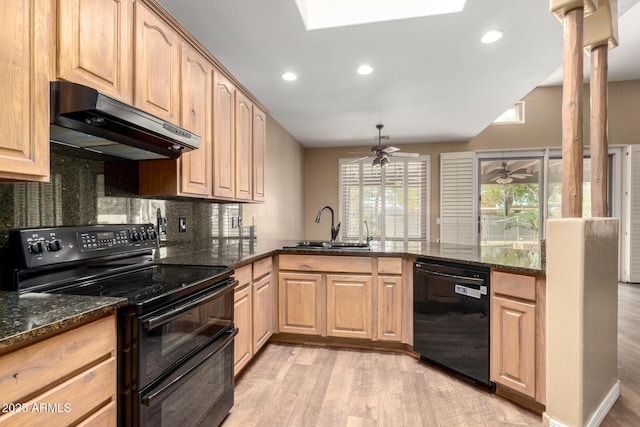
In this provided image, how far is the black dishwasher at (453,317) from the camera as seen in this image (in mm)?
2068

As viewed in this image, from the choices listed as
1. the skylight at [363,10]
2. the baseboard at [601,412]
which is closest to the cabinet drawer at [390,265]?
the baseboard at [601,412]

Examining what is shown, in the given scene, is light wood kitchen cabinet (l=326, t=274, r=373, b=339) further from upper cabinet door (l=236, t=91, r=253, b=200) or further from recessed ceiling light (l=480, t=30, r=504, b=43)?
recessed ceiling light (l=480, t=30, r=504, b=43)

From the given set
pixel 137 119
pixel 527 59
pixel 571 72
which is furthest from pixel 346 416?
pixel 527 59

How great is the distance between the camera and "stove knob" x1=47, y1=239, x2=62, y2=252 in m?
1.30

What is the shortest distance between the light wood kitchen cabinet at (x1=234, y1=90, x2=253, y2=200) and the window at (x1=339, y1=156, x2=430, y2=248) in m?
3.44

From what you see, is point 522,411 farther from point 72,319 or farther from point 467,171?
point 467,171

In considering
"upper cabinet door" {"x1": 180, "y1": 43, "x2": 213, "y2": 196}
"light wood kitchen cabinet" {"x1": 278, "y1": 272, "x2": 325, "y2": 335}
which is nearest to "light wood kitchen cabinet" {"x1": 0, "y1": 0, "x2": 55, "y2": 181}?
"upper cabinet door" {"x1": 180, "y1": 43, "x2": 213, "y2": 196}

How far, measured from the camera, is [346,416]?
181 cm

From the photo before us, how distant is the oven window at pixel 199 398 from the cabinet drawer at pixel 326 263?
105 cm

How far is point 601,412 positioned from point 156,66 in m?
3.10

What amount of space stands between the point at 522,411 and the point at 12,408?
2362 mm

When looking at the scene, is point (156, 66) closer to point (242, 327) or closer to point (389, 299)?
point (242, 327)

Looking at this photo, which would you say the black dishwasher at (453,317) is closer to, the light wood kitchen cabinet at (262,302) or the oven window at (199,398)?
the light wood kitchen cabinet at (262,302)

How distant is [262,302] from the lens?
8.21 feet
